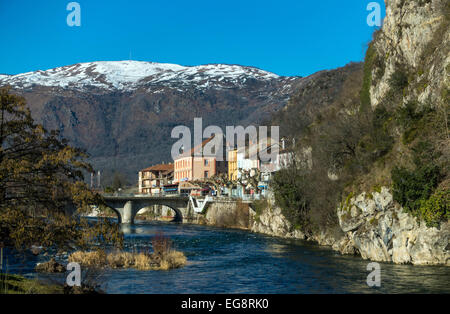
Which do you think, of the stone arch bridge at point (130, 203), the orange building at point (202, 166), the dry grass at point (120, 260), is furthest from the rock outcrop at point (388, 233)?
the orange building at point (202, 166)

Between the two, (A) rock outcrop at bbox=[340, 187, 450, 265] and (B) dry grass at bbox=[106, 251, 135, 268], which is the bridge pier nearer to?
(A) rock outcrop at bbox=[340, 187, 450, 265]

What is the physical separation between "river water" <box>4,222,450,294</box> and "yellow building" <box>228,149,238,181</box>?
238 feet

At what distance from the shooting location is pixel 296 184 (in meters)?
60.6

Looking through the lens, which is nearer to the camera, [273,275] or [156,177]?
[273,275]

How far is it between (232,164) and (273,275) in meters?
90.3

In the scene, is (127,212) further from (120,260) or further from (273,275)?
(273,275)

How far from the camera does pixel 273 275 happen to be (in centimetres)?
3325

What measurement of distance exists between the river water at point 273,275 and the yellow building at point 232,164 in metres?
72.5

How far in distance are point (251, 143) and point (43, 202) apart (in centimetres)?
9978

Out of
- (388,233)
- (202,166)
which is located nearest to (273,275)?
(388,233)

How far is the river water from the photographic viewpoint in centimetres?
2762

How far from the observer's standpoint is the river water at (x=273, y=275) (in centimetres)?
2762

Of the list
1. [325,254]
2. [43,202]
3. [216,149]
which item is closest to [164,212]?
[216,149]
